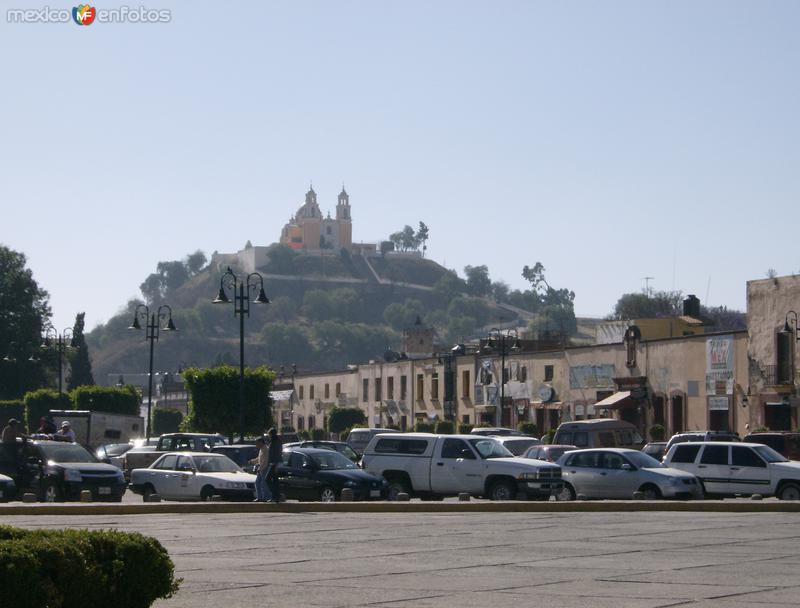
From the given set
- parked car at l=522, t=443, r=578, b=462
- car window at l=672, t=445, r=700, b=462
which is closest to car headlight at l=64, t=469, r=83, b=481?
parked car at l=522, t=443, r=578, b=462

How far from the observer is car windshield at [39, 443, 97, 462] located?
3064 cm

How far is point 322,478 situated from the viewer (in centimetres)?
3034

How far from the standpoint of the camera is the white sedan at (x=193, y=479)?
2973cm

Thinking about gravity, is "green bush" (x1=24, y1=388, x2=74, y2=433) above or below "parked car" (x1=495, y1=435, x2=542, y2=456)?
above

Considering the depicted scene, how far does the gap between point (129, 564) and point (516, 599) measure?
4.36 metres

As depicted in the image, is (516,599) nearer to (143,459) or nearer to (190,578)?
(190,578)

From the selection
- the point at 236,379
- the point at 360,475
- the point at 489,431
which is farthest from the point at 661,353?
the point at 360,475

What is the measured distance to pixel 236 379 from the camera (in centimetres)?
5581

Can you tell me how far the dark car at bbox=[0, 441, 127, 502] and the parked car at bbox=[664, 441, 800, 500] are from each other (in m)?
13.2

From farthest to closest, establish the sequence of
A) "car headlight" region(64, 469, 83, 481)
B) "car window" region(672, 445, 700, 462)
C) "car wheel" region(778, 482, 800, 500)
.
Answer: "car window" region(672, 445, 700, 462)
"car wheel" region(778, 482, 800, 500)
"car headlight" region(64, 469, 83, 481)

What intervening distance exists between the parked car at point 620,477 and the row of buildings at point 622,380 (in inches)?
928

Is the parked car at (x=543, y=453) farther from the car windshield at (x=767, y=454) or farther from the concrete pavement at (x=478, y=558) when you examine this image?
the concrete pavement at (x=478, y=558)

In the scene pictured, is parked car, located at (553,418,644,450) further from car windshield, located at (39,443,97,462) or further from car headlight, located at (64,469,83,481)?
car headlight, located at (64,469,83,481)

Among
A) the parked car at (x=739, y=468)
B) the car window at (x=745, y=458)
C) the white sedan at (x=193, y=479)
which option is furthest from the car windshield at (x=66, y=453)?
the car window at (x=745, y=458)
